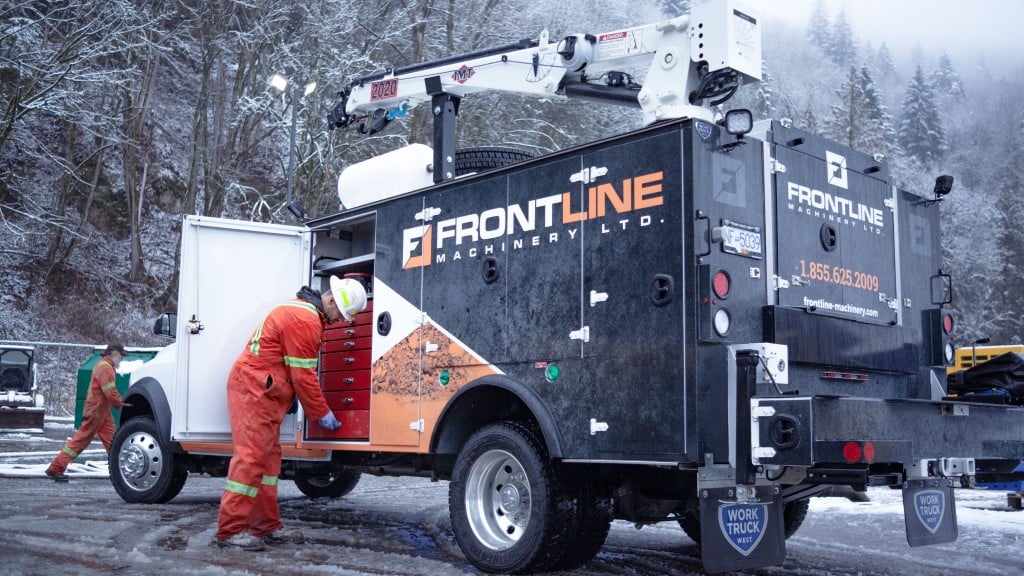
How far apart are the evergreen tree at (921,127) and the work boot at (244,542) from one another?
6558cm

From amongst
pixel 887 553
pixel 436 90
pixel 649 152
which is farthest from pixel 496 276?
pixel 887 553

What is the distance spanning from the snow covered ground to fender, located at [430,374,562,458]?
81cm

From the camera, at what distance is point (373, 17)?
25016 mm

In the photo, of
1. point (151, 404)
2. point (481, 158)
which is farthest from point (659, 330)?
point (151, 404)

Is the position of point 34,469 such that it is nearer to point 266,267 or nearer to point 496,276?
point 266,267

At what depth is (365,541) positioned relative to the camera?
7.16m

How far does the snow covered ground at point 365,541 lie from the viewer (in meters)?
5.93

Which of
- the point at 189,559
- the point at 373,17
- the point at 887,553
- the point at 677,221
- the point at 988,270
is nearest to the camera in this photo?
the point at 677,221

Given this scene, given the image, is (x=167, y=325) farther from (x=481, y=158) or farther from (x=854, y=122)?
(x=854, y=122)

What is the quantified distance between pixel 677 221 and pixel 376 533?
402cm

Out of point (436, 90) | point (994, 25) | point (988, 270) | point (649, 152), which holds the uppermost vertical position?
point (994, 25)

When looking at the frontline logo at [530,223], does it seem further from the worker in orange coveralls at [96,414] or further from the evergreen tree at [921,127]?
the evergreen tree at [921,127]

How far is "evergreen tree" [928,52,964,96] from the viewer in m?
86.4

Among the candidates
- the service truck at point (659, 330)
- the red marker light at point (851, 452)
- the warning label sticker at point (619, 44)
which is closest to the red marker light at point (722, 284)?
the service truck at point (659, 330)
